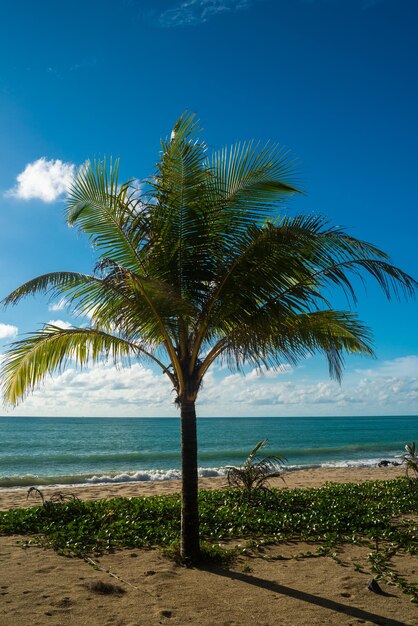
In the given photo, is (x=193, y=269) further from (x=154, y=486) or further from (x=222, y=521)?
(x=154, y=486)

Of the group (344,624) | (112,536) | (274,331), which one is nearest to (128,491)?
(112,536)

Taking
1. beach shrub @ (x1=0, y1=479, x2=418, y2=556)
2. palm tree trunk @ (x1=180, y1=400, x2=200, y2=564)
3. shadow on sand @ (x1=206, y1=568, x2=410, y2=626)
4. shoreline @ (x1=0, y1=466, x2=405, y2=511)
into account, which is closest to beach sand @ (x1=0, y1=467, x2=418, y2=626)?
shadow on sand @ (x1=206, y1=568, x2=410, y2=626)

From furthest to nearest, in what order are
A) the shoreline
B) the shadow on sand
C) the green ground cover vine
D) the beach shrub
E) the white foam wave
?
1. the white foam wave
2. the shoreline
3. the beach shrub
4. the green ground cover vine
5. the shadow on sand

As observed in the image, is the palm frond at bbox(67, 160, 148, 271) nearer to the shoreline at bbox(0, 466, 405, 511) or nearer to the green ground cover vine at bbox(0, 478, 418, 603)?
the green ground cover vine at bbox(0, 478, 418, 603)

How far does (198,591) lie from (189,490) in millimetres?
1290

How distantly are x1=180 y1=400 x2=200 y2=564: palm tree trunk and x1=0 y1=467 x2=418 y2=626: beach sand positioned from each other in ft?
0.92

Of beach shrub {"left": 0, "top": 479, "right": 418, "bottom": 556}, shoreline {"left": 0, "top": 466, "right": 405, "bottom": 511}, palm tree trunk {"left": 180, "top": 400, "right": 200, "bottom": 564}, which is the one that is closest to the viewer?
palm tree trunk {"left": 180, "top": 400, "right": 200, "bottom": 564}

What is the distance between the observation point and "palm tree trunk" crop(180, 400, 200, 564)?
665 cm

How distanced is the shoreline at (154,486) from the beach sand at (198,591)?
7.05 m

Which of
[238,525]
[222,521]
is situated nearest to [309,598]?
[238,525]

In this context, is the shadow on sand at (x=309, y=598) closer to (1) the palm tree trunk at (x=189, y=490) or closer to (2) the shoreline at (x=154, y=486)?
(1) the palm tree trunk at (x=189, y=490)

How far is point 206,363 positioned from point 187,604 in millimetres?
2915

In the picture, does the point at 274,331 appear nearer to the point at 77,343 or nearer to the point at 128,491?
the point at 77,343

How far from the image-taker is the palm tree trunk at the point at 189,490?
6648 mm
